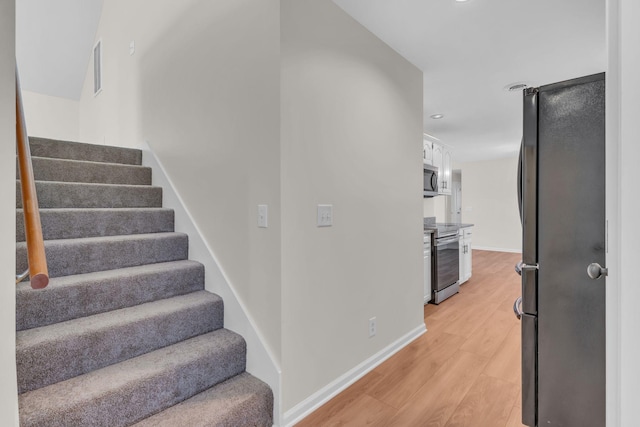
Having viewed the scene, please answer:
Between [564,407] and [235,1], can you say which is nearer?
[564,407]

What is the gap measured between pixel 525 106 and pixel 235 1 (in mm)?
1711

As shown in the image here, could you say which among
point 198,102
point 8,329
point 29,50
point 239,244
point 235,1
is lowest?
point 8,329

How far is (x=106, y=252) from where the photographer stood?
2012 millimetres

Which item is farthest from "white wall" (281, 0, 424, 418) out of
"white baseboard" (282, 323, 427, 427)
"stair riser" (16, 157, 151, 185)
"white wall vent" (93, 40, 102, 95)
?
"white wall vent" (93, 40, 102, 95)

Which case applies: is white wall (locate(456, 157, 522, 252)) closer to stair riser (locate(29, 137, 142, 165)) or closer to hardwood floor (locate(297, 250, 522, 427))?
hardwood floor (locate(297, 250, 522, 427))

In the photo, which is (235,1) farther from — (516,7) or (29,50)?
(29,50)

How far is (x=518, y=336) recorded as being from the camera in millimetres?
2787

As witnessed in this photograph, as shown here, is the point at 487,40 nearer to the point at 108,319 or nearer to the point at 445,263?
the point at 445,263

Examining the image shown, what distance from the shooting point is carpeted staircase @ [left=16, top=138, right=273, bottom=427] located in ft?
4.59

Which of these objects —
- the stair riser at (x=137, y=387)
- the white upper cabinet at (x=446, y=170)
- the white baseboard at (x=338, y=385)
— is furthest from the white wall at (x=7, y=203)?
the white upper cabinet at (x=446, y=170)

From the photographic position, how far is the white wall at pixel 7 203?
3.36 feet

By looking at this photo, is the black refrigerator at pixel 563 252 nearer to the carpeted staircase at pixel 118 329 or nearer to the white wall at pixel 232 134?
the white wall at pixel 232 134
